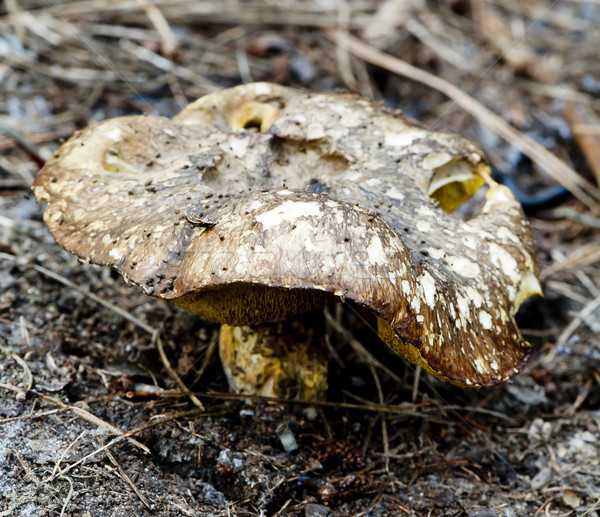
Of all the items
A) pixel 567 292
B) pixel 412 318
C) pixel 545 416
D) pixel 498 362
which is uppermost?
pixel 412 318

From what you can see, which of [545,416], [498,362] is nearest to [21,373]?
[498,362]

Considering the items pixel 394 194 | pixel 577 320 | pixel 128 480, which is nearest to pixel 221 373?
pixel 128 480

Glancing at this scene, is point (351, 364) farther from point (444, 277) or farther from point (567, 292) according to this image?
point (567, 292)

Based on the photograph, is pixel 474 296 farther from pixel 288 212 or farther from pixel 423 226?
pixel 288 212

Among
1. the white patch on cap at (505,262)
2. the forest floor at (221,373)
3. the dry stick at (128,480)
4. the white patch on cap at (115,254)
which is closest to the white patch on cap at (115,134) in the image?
the white patch on cap at (115,254)

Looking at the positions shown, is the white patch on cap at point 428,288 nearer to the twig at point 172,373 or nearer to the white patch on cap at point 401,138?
the white patch on cap at point 401,138

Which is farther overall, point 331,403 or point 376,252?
point 331,403

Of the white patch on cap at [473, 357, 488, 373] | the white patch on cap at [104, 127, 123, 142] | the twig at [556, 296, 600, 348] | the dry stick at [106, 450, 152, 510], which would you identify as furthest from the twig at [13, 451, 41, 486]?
the twig at [556, 296, 600, 348]
